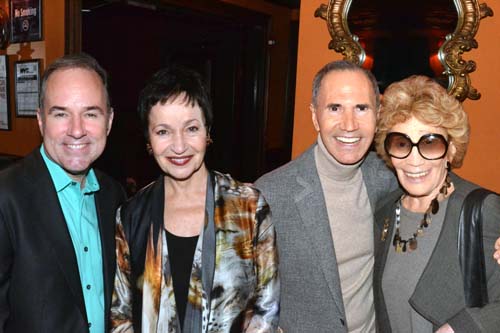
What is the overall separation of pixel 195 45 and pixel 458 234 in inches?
248

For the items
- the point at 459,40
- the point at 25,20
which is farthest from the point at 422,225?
the point at 25,20

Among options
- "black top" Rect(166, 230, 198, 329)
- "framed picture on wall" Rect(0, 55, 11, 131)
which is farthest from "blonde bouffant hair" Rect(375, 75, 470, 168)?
"framed picture on wall" Rect(0, 55, 11, 131)

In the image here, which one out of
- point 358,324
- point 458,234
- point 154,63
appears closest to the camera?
point 458,234

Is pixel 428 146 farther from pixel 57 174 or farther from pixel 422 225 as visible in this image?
pixel 57 174

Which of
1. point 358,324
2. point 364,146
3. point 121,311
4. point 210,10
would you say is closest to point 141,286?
point 121,311

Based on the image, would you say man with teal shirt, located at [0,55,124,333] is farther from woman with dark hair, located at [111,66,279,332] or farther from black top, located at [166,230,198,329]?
black top, located at [166,230,198,329]

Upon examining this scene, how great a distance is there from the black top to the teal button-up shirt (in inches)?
12.0

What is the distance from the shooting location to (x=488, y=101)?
293 cm

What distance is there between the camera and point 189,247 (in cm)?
174

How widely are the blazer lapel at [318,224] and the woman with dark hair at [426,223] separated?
0.17m

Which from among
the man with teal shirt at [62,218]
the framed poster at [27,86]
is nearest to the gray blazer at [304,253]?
the man with teal shirt at [62,218]

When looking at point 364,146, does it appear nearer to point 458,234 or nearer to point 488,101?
point 458,234

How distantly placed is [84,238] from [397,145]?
127cm

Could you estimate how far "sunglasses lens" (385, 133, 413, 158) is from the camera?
5.77 ft
